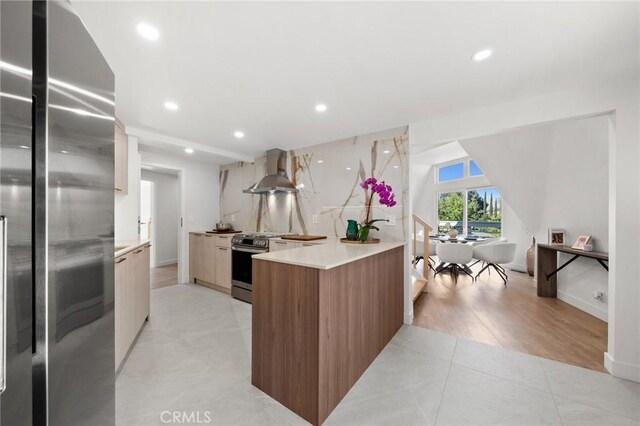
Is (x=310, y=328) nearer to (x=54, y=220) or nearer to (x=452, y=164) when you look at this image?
(x=54, y=220)

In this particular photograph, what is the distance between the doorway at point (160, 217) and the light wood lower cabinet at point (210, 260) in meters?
1.37

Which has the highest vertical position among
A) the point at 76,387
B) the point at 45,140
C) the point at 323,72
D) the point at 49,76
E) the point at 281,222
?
the point at 323,72

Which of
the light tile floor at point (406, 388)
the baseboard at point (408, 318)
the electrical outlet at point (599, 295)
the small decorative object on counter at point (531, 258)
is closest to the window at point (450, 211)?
the small decorative object on counter at point (531, 258)

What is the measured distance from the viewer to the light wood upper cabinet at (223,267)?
3781 mm

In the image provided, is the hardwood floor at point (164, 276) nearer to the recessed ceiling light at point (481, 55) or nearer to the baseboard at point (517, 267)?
the recessed ceiling light at point (481, 55)

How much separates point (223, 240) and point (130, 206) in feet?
4.19

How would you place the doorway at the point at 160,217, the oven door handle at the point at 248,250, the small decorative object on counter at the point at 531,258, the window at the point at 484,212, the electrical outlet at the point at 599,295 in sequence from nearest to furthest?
1. the electrical outlet at the point at 599,295
2. the oven door handle at the point at 248,250
3. the small decorative object on counter at the point at 531,258
4. the doorway at the point at 160,217
5. the window at the point at 484,212

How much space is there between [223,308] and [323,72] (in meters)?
2.91

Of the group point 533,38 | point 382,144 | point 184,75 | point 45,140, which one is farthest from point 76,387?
point 382,144

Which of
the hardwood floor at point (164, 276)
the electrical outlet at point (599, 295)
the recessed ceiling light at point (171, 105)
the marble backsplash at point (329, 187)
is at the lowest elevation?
the hardwood floor at point (164, 276)

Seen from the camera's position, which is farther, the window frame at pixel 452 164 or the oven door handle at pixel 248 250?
the window frame at pixel 452 164

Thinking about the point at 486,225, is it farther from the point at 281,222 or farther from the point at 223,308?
the point at 223,308

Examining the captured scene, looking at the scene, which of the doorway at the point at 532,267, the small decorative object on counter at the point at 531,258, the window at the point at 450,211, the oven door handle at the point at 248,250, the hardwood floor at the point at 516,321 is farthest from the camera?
the window at the point at 450,211

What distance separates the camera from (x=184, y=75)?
186 centimetres
